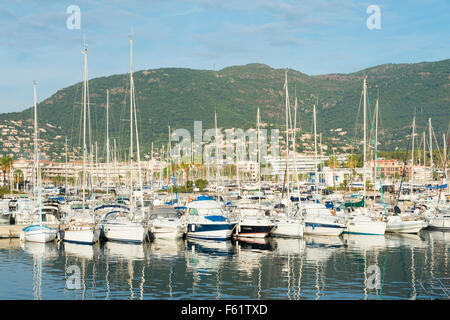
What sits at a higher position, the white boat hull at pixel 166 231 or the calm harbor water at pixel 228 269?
the white boat hull at pixel 166 231

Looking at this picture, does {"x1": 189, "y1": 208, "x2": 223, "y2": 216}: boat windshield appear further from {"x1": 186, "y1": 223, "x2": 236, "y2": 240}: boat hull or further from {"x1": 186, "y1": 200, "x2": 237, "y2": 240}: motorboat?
{"x1": 186, "y1": 223, "x2": 236, "y2": 240}: boat hull

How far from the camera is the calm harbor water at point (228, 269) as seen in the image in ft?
70.9

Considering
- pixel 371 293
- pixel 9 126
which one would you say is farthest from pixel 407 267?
pixel 9 126

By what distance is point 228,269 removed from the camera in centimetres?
2694

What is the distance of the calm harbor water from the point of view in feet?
70.9

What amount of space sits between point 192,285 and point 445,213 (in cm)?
3329

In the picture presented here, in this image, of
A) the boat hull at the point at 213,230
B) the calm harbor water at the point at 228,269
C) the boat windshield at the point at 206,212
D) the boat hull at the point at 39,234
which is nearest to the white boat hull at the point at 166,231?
the calm harbor water at the point at 228,269

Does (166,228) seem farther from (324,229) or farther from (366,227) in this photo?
(366,227)

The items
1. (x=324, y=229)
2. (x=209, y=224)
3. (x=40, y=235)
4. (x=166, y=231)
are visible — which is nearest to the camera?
(x=40, y=235)

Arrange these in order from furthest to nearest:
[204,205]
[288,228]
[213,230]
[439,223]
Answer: [439,223] → [204,205] → [288,228] → [213,230]

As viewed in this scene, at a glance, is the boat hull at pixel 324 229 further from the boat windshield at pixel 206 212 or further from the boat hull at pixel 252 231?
the boat windshield at pixel 206 212

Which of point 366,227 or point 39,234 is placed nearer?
point 39,234

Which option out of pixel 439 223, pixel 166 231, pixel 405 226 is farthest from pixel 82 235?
pixel 439 223
